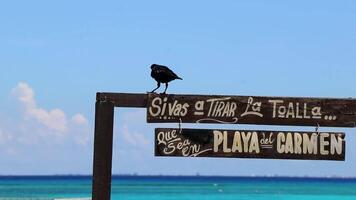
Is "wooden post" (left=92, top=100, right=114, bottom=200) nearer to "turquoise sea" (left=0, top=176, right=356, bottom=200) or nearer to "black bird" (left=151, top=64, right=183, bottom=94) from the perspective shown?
"black bird" (left=151, top=64, right=183, bottom=94)

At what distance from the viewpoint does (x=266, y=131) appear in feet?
27.1

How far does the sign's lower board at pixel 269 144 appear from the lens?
8234mm

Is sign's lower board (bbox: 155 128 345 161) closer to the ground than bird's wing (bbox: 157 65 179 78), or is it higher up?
closer to the ground

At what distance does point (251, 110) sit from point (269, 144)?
1.16ft

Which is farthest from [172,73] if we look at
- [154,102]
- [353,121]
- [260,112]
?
[353,121]

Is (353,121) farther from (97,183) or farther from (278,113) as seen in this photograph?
Answer: (97,183)

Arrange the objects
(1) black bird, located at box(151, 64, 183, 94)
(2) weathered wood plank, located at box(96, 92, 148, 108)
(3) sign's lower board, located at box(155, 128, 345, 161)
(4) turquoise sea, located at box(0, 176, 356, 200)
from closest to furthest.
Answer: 1. (3) sign's lower board, located at box(155, 128, 345, 161)
2. (2) weathered wood plank, located at box(96, 92, 148, 108)
3. (1) black bird, located at box(151, 64, 183, 94)
4. (4) turquoise sea, located at box(0, 176, 356, 200)

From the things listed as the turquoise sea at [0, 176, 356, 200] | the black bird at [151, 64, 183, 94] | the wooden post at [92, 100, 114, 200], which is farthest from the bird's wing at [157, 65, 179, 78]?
the turquoise sea at [0, 176, 356, 200]

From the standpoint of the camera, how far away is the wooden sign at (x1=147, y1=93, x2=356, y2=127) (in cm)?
826

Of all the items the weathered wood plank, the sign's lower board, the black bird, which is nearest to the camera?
the sign's lower board

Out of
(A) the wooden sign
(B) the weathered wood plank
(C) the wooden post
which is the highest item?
(B) the weathered wood plank

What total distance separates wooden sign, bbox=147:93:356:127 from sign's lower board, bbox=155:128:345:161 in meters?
0.11

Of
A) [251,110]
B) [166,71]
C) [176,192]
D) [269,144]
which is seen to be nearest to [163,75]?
[166,71]

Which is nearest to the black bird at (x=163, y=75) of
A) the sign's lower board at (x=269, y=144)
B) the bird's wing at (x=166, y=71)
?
the bird's wing at (x=166, y=71)
